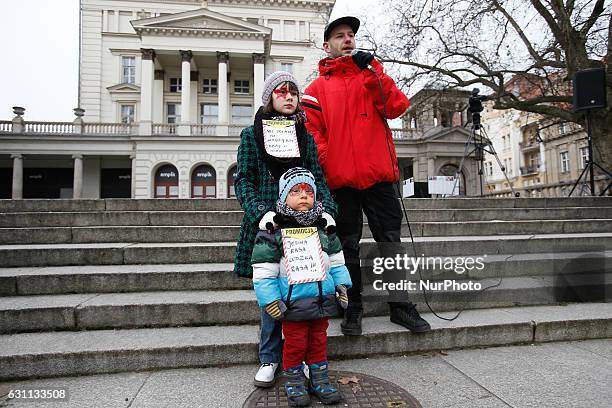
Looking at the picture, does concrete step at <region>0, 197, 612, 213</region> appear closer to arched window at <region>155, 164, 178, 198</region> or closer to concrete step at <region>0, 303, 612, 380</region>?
concrete step at <region>0, 303, 612, 380</region>

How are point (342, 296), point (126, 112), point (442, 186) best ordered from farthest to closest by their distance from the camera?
point (126, 112) → point (442, 186) → point (342, 296)

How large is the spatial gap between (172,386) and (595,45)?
14902mm

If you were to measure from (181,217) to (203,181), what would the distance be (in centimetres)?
2320

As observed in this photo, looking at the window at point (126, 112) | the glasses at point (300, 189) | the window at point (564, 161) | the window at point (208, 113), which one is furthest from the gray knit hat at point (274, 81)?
the window at point (564, 161)

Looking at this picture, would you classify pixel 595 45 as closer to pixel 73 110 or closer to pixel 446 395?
pixel 446 395

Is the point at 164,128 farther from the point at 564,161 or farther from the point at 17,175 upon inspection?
the point at 564,161

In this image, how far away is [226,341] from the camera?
9.36 ft

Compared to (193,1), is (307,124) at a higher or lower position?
lower

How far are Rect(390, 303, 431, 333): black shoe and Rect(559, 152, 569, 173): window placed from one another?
48064 mm

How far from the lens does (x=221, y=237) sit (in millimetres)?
5031

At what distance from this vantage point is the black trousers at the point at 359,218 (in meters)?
2.97

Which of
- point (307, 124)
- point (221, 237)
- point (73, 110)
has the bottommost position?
point (221, 237)

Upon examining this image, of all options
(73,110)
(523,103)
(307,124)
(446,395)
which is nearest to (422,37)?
(523,103)

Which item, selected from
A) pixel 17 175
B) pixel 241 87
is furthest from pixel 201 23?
pixel 17 175
